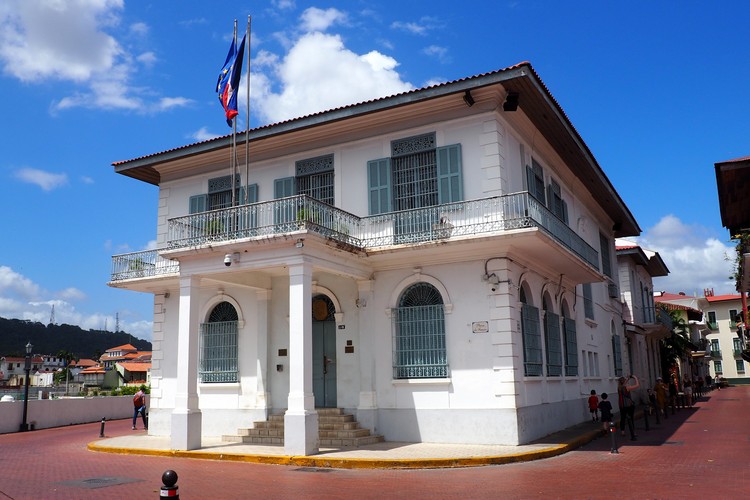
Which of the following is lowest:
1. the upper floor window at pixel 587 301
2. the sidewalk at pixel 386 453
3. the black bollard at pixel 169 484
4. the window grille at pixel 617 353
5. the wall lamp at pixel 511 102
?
the sidewalk at pixel 386 453

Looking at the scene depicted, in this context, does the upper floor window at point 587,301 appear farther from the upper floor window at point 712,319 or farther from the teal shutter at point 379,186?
the upper floor window at point 712,319

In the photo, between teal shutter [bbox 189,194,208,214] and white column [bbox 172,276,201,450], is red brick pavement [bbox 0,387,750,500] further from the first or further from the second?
teal shutter [bbox 189,194,208,214]

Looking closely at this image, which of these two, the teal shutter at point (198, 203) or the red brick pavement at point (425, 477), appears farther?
the teal shutter at point (198, 203)

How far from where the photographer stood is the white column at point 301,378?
13.4 m

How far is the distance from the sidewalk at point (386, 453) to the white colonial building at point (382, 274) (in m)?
0.41

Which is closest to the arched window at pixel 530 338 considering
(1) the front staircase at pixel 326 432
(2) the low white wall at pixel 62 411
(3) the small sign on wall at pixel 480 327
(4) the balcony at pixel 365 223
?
(3) the small sign on wall at pixel 480 327

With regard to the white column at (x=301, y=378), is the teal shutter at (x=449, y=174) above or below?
above

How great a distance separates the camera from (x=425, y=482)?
1078 centimetres

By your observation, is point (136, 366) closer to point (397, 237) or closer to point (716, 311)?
point (397, 237)

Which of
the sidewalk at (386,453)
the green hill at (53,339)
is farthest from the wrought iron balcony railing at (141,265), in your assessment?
the green hill at (53,339)

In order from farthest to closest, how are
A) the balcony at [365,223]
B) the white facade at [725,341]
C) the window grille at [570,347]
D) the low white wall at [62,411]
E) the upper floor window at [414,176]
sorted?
the white facade at [725,341] → the low white wall at [62,411] → the window grille at [570,347] → the upper floor window at [414,176] → the balcony at [365,223]

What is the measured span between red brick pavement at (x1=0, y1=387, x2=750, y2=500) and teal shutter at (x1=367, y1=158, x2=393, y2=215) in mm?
6845

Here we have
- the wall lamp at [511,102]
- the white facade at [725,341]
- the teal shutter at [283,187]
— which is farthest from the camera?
the white facade at [725,341]

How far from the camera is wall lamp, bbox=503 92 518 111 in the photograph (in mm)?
15445
